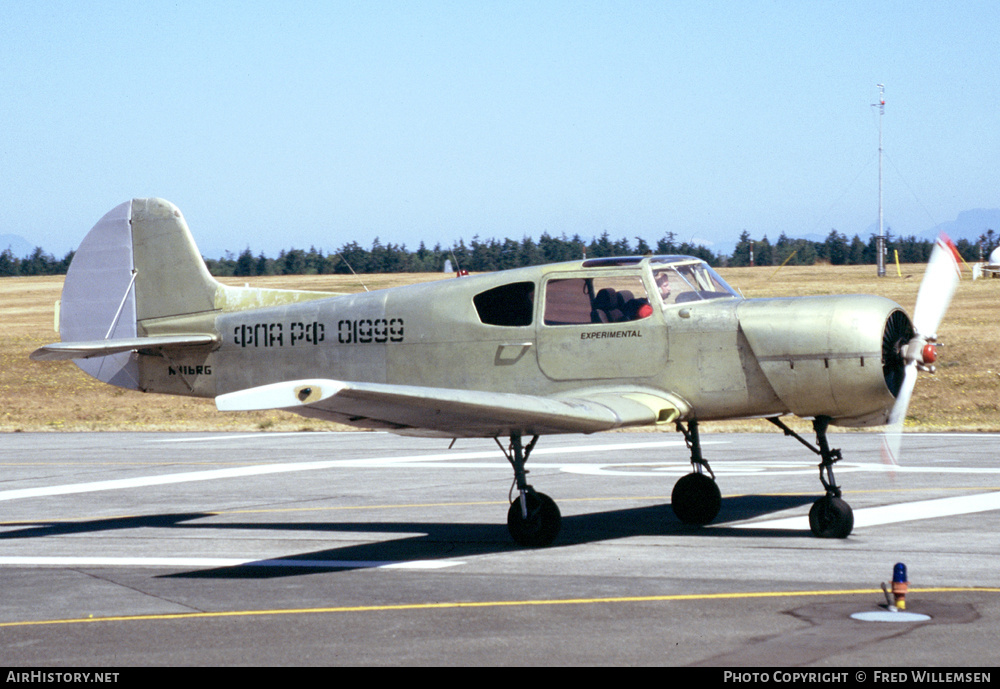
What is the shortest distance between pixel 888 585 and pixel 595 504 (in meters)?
5.78

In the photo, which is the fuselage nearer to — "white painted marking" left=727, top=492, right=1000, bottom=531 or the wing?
the wing

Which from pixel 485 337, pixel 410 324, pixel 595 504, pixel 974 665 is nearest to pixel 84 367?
pixel 410 324

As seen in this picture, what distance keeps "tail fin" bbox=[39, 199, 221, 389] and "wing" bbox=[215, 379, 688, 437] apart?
5074 mm

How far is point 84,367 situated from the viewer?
49.9 feet

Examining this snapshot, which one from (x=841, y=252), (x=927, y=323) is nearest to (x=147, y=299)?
(x=927, y=323)

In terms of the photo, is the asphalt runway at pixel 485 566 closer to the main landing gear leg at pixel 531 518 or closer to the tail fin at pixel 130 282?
the main landing gear leg at pixel 531 518

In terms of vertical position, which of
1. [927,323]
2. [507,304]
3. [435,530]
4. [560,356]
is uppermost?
[507,304]

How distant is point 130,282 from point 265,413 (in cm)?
2008

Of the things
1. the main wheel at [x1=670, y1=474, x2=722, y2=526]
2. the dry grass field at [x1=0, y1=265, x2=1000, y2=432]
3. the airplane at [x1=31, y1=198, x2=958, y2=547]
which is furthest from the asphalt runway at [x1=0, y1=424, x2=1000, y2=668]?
the dry grass field at [x1=0, y1=265, x2=1000, y2=432]

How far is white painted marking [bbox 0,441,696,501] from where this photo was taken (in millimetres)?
17719

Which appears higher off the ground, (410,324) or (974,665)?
(410,324)

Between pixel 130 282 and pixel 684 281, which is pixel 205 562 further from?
pixel 684 281

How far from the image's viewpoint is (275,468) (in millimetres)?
19953

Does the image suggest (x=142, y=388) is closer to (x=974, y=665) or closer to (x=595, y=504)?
(x=595, y=504)
